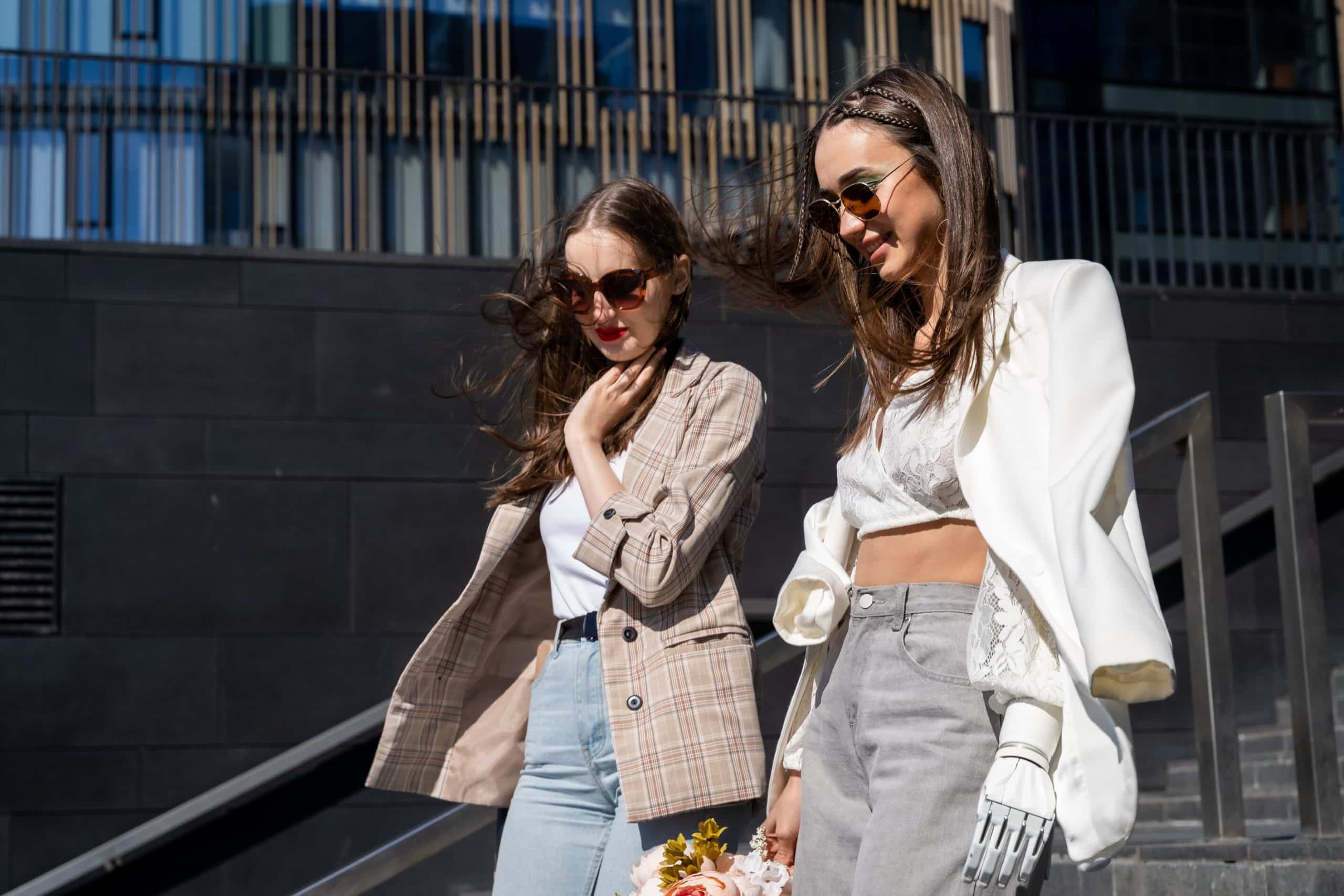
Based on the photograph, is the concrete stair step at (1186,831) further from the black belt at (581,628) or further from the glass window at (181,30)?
the glass window at (181,30)

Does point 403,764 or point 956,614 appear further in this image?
point 403,764

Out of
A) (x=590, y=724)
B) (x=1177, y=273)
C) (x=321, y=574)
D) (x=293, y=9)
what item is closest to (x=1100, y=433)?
(x=590, y=724)

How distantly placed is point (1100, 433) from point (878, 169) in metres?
0.56

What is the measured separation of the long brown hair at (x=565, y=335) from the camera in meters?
2.97

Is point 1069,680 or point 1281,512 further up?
point 1281,512

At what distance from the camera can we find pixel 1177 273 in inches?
357

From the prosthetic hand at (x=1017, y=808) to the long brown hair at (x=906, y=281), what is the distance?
50 cm

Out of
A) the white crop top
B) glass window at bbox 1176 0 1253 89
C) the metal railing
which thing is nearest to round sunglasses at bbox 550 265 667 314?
the white crop top

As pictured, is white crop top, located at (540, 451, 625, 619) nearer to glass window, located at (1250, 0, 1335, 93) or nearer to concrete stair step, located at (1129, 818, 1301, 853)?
concrete stair step, located at (1129, 818, 1301, 853)

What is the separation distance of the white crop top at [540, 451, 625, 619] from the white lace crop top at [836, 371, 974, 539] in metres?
0.65

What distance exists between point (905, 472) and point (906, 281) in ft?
1.06

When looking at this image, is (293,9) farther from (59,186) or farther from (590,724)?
(590,724)

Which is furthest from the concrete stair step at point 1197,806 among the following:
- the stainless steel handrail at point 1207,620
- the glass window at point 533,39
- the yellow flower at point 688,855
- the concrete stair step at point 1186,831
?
the glass window at point 533,39

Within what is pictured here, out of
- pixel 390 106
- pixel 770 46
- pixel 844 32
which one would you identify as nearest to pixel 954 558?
pixel 390 106
